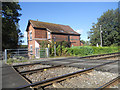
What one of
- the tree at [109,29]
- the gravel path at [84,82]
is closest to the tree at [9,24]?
the gravel path at [84,82]

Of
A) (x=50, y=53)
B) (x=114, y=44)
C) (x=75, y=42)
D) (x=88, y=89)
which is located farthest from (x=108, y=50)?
(x=88, y=89)

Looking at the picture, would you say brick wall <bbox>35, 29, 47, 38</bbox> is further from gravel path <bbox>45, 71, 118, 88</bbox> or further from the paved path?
gravel path <bbox>45, 71, 118, 88</bbox>

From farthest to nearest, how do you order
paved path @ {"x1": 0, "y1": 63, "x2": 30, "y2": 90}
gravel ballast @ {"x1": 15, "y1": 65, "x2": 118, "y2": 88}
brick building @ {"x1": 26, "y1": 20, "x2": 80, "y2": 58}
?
brick building @ {"x1": 26, "y1": 20, "x2": 80, "y2": 58} < gravel ballast @ {"x1": 15, "y1": 65, "x2": 118, "y2": 88} < paved path @ {"x1": 0, "y1": 63, "x2": 30, "y2": 90}

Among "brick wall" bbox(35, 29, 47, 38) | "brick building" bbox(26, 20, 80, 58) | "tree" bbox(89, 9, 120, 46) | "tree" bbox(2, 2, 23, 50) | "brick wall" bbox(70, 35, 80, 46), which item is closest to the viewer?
"tree" bbox(2, 2, 23, 50)

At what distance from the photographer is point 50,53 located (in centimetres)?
1700

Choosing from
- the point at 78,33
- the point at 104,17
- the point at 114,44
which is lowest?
the point at 114,44

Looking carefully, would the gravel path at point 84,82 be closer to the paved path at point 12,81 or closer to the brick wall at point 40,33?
the paved path at point 12,81

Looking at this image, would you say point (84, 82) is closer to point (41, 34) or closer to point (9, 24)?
point (9, 24)

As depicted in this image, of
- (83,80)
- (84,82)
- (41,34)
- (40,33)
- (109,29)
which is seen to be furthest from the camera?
(109,29)

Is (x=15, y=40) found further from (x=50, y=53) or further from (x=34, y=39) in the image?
(x=50, y=53)

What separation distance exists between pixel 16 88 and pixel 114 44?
34528 millimetres

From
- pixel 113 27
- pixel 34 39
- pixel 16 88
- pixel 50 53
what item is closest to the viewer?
pixel 16 88

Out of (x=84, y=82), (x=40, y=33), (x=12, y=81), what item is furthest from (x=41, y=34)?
(x=84, y=82)

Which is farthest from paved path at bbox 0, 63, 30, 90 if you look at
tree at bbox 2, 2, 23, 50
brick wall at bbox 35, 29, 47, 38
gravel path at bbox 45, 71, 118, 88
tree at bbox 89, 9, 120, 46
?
tree at bbox 89, 9, 120, 46
